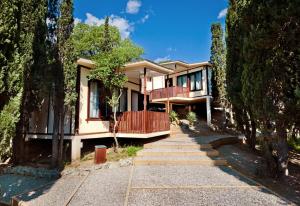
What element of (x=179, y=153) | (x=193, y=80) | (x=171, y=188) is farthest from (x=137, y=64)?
(x=193, y=80)

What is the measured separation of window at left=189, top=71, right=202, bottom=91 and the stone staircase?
41.8 ft

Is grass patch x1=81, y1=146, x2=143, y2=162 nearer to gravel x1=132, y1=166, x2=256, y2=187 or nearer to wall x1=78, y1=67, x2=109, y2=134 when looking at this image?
wall x1=78, y1=67, x2=109, y2=134

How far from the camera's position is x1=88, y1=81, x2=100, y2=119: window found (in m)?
12.5

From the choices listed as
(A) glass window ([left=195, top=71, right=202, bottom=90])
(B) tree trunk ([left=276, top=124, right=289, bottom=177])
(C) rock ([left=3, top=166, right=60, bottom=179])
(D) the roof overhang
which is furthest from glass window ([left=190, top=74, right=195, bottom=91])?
(C) rock ([left=3, top=166, right=60, bottom=179])

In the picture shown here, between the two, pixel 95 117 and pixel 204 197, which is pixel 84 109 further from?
pixel 204 197

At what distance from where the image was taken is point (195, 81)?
23938 millimetres

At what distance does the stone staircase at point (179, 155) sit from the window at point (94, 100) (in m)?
3.26

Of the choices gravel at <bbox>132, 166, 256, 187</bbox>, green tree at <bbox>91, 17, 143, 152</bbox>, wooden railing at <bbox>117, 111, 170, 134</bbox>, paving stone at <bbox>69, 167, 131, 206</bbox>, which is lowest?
paving stone at <bbox>69, 167, 131, 206</bbox>

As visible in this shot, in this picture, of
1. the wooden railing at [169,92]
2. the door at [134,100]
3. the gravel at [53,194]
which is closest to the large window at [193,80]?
the wooden railing at [169,92]

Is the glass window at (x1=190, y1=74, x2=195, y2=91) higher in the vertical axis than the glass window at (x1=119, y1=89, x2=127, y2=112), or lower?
higher

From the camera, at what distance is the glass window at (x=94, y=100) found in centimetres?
1252

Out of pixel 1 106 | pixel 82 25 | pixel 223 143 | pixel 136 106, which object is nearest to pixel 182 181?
pixel 1 106

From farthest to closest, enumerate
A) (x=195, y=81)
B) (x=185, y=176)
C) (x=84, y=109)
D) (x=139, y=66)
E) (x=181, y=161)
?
(x=195, y=81) → (x=139, y=66) → (x=84, y=109) → (x=181, y=161) → (x=185, y=176)

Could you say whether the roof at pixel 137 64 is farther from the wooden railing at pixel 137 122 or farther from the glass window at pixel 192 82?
the glass window at pixel 192 82
